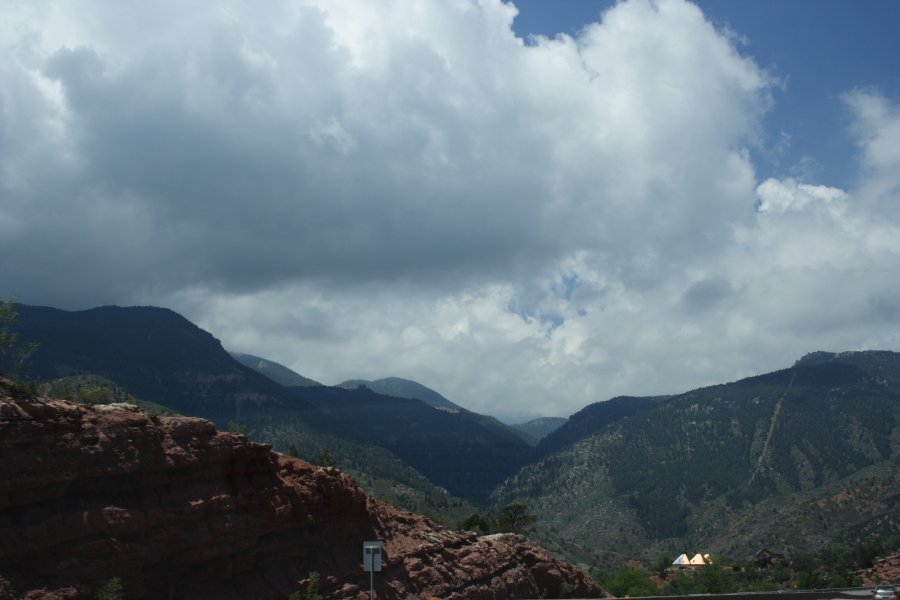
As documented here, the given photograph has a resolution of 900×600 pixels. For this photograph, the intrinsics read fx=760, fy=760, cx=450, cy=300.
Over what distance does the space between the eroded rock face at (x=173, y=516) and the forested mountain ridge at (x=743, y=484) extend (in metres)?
111

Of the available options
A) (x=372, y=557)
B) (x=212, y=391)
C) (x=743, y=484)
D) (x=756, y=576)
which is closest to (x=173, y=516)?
(x=372, y=557)

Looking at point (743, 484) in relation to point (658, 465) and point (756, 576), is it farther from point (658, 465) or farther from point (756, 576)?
point (756, 576)

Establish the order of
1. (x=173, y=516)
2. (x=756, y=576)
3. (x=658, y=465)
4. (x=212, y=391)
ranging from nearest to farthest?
(x=173, y=516)
(x=756, y=576)
(x=212, y=391)
(x=658, y=465)

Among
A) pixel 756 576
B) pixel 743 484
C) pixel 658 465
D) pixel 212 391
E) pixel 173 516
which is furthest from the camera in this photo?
pixel 658 465

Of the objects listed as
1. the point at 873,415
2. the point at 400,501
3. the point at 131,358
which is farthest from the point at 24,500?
the point at 873,415

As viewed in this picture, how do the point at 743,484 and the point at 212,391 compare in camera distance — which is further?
the point at 212,391

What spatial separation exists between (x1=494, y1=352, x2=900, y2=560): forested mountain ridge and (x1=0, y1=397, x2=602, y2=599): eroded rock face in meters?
111

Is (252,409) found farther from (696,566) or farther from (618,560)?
(696,566)

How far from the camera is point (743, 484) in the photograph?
540 ft

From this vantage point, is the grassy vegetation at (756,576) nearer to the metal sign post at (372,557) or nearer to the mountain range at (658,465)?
the mountain range at (658,465)

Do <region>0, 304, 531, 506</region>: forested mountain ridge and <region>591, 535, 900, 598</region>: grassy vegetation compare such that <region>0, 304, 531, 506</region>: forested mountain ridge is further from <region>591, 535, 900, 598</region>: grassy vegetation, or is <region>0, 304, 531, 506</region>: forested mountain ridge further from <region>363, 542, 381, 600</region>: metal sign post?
<region>363, 542, 381, 600</region>: metal sign post

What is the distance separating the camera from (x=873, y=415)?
18112cm

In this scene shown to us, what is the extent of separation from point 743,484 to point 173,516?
522ft

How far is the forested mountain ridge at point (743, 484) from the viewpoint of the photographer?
13425 cm
